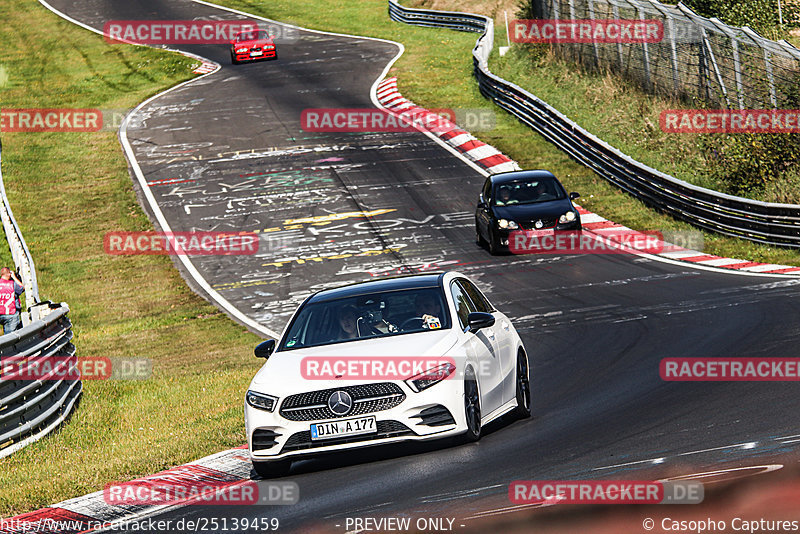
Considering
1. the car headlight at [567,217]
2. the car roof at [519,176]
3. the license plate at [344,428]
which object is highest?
the license plate at [344,428]

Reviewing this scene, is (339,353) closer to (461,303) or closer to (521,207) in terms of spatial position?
(461,303)

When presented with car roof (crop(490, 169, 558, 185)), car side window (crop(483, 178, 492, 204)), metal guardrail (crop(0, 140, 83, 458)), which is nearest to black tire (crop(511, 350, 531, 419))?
metal guardrail (crop(0, 140, 83, 458))

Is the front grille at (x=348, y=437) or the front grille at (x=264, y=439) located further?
the front grille at (x=264, y=439)

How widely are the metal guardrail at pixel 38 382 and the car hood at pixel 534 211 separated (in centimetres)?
1066

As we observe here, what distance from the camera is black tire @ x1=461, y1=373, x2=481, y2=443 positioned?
927cm

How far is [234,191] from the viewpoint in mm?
32406

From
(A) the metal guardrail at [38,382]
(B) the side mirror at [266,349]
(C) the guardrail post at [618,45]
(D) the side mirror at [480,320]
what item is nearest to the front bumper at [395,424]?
(D) the side mirror at [480,320]

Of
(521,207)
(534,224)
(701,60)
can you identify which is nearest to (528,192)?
(521,207)

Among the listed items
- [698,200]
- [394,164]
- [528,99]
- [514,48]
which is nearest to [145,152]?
[394,164]

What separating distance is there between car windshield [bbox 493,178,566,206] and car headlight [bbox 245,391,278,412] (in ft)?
49.8

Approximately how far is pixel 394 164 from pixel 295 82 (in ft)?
47.3

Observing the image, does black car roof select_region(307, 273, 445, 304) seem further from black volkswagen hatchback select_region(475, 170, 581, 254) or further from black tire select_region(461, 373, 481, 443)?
black volkswagen hatchback select_region(475, 170, 581, 254)

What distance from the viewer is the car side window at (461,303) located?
10.3 meters

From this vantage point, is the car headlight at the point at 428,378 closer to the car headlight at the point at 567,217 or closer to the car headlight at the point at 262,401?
the car headlight at the point at 262,401
